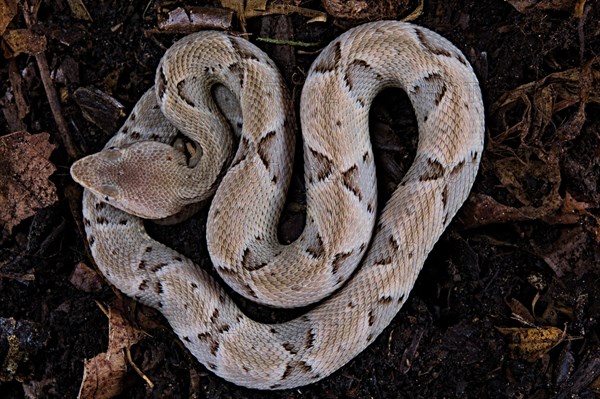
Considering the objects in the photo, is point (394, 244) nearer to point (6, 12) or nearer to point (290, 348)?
point (290, 348)

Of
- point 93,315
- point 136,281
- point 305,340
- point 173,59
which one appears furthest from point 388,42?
point 93,315

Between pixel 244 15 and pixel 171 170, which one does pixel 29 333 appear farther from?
pixel 244 15

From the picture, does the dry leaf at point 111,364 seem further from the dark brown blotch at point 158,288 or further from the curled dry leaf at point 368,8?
the curled dry leaf at point 368,8

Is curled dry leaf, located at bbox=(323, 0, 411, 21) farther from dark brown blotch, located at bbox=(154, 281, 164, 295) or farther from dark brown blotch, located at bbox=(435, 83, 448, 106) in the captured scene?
dark brown blotch, located at bbox=(154, 281, 164, 295)

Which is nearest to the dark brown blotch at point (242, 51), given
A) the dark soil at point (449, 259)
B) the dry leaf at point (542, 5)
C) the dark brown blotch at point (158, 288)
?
the dark soil at point (449, 259)

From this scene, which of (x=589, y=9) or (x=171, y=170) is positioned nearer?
(x=589, y=9)

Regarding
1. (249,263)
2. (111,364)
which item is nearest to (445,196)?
(249,263)
